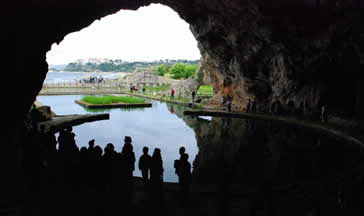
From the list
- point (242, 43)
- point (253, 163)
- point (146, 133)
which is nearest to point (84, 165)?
point (253, 163)

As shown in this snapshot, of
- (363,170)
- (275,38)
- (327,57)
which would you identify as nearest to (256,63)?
(275,38)

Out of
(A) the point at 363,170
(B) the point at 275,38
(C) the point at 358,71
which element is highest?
(B) the point at 275,38

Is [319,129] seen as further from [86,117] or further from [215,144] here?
[86,117]

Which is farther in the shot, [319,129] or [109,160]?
[319,129]

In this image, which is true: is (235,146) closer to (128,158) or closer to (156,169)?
(156,169)

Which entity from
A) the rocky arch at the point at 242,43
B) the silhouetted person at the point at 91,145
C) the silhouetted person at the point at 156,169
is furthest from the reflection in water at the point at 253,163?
the rocky arch at the point at 242,43

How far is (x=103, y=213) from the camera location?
6.62 meters

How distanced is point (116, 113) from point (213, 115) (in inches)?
349

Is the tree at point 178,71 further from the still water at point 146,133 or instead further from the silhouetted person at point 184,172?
the silhouetted person at point 184,172

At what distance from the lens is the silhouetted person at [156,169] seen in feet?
23.4

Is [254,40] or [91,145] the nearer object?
[91,145]

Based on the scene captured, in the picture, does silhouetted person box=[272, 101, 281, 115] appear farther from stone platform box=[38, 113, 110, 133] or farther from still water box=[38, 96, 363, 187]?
stone platform box=[38, 113, 110, 133]

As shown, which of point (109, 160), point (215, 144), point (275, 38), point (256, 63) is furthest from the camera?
point (256, 63)

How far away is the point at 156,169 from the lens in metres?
7.16
